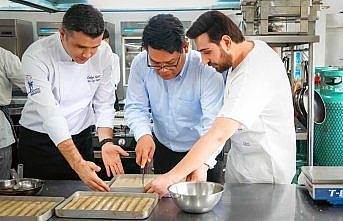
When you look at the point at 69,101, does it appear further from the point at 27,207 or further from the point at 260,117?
the point at 260,117

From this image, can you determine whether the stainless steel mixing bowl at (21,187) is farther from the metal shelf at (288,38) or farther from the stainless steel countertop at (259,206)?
the metal shelf at (288,38)

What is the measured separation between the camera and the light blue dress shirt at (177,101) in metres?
2.09

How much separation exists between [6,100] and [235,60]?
2130mm

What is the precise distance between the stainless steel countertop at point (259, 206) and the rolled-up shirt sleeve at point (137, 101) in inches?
20.2

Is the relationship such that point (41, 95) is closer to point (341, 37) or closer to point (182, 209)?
point (182, 209)

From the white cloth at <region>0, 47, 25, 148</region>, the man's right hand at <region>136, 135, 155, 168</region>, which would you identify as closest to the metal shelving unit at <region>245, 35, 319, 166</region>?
→ the man's right hand at <region>136, 135, 155, 168</region>

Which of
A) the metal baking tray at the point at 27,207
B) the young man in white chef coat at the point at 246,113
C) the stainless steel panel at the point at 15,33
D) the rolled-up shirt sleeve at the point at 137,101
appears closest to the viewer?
the metal baking tray at the point at 27,207

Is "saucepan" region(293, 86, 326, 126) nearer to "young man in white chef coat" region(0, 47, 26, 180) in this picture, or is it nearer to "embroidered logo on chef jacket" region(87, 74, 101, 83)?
"embroidered logo on chef jacket" region(87, 74, 101, 83)

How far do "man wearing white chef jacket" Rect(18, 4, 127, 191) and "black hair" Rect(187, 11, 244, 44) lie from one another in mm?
450

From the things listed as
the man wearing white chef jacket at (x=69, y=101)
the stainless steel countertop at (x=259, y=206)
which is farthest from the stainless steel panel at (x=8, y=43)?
the stainless steel countertop at (x=259, y=206)

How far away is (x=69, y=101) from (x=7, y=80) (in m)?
1.35

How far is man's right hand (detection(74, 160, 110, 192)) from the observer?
5.72ft

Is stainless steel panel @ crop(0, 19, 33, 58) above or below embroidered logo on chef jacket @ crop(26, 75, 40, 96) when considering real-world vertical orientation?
above

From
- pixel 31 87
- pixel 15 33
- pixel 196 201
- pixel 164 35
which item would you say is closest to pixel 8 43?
pixel 15 33
